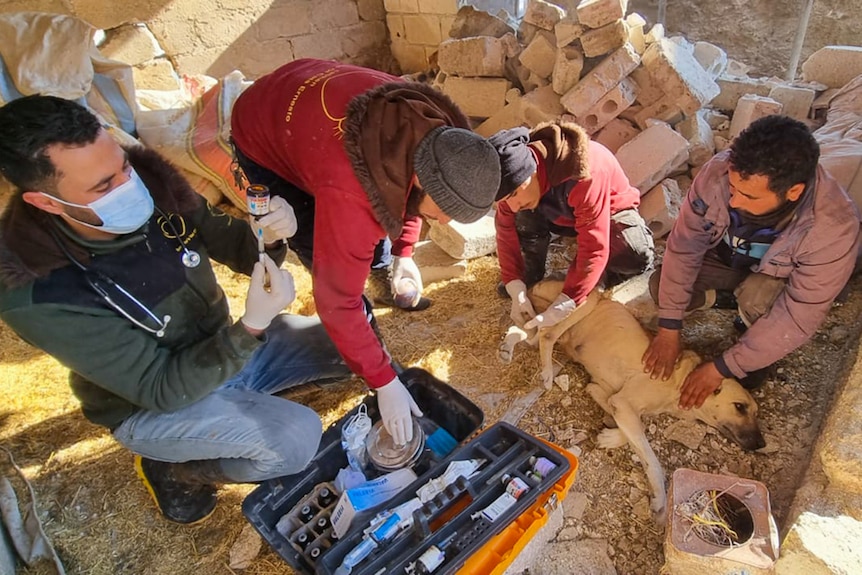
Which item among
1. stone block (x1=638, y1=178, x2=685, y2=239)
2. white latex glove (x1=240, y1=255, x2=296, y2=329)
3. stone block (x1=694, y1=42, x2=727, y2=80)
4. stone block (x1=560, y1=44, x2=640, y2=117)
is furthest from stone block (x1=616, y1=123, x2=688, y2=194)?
white latex glove (x1=240, y1=255, x2=296, y2=329)

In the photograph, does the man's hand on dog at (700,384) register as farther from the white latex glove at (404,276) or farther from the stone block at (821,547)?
the white latex glove at (404,276)

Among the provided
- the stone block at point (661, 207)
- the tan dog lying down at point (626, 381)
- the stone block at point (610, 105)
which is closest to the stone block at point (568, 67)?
the stone block at point (610, 105)

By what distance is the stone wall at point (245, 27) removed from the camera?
191 inches

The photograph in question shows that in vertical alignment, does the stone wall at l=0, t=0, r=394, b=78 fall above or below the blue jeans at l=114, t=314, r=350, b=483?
above

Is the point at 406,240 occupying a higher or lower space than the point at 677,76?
Answer: lower

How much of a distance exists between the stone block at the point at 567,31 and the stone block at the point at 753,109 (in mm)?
1339

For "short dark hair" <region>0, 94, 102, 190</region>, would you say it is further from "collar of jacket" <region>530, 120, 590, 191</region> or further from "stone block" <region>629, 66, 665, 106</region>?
"stone block" <region>629, 66, 665, 106</region>

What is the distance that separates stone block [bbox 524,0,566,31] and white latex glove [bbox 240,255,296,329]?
3473 mm

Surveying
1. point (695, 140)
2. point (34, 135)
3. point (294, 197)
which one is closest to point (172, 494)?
point (294, 197)

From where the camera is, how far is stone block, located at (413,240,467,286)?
4.10 m

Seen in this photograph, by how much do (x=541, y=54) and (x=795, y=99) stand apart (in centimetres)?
194

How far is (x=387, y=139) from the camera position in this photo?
6.33ft

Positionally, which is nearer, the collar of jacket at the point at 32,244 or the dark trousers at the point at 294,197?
the collar of jacket at the point at 32,244

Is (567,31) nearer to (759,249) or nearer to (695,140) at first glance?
(695,140)
